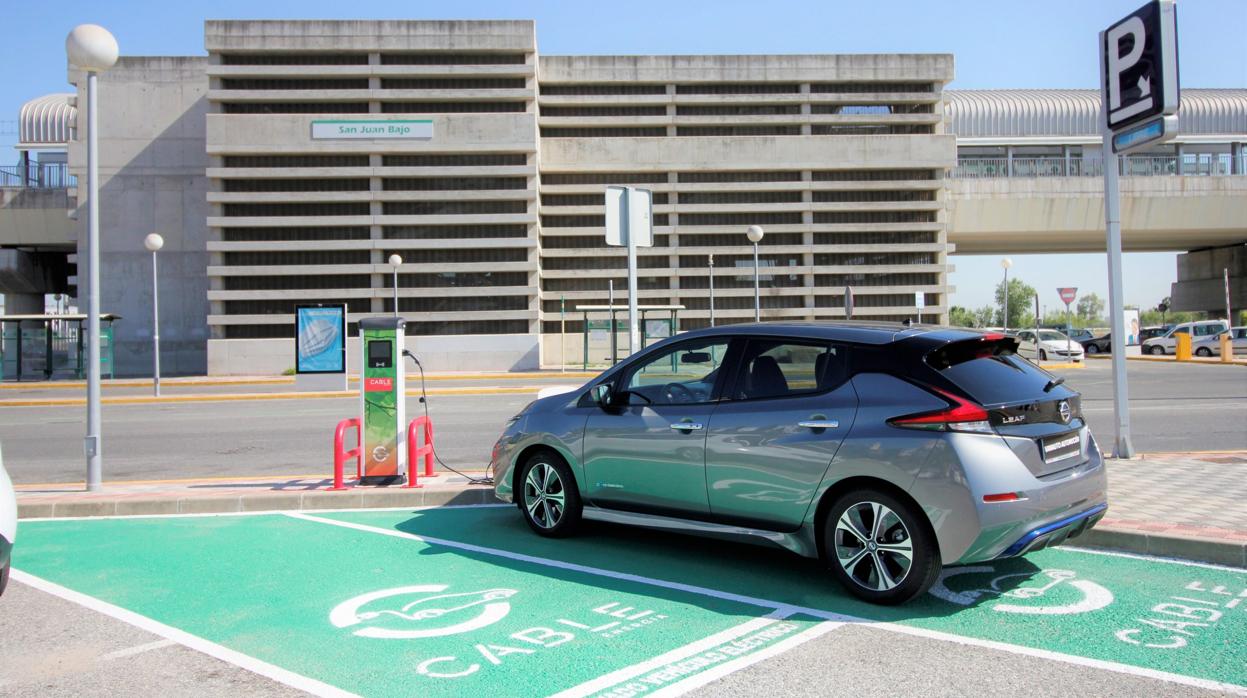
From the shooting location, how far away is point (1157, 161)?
45625mm

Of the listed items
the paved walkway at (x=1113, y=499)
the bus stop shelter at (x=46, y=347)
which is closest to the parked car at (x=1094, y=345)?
the paved walkway at (x=1113, y=499)

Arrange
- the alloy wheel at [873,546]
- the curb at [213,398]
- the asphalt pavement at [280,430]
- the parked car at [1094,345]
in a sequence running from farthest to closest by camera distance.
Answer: the parked car at [1094,345] < the curb at [213,398] < the asphalt pavement at [280,430] < the alloy wheel at [873,546]

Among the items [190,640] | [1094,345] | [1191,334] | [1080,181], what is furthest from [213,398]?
[1094,345]

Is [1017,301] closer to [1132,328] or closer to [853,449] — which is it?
[1132,328]

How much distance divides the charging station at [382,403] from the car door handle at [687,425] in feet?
12.3

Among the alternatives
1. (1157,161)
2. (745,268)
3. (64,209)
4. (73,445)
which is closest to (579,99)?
(745,268)

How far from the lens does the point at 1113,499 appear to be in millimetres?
7238

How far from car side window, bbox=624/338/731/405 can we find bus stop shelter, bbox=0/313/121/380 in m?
35.8

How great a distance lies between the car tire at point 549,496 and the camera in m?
6.46

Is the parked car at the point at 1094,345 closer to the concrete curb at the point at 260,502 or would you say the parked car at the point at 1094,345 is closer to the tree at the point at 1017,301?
the concrete curb at the point at 260,502

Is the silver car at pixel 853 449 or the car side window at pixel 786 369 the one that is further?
the car side window at pixel 786 369

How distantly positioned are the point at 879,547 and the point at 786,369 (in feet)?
4.01

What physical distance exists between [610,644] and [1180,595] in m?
3.32

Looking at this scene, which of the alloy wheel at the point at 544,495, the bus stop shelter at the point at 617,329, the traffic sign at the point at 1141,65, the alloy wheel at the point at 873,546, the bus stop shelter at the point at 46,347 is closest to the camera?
the alloy wheel at the point at 873,546
